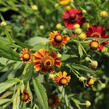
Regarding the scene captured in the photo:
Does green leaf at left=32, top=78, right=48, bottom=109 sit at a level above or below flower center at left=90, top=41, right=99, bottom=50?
below

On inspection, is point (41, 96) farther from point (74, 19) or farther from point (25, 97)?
point (74, 19)

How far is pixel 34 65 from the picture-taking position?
116cm

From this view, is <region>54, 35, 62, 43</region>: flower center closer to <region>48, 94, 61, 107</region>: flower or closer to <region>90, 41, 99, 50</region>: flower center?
<region>90, 41, 99, 50</region>: flower center

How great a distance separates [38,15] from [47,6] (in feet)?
0.37

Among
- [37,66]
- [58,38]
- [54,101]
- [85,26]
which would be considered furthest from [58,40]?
[54,101]

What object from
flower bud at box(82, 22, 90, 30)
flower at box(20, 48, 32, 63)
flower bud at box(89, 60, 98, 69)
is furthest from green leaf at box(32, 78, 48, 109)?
flower bud at box(82, 22, 90, 30)

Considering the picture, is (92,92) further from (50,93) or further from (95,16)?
(95,16)

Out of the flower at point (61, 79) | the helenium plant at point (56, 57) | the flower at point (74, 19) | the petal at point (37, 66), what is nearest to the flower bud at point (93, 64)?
the helenium plant at point (56, 57)

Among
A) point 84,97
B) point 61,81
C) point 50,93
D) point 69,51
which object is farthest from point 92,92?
point 61,81

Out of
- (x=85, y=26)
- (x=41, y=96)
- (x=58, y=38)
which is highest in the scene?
(x=85, y=26)

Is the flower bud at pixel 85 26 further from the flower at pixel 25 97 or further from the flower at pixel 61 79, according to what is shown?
the flower at pixel 25 97

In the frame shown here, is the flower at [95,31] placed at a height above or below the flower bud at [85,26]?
below

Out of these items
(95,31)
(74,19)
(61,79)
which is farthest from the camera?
(74,19)

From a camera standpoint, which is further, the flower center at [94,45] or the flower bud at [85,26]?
the flower bud at [85,26]
